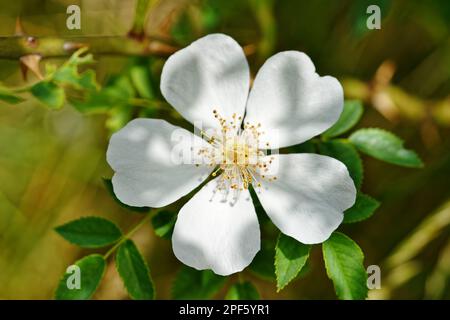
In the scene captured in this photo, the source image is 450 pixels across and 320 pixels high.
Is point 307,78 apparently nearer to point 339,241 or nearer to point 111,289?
point 339,241

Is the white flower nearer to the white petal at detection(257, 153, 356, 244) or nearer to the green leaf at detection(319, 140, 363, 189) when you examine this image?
the white petal at detection(257, 153, 356, 244)

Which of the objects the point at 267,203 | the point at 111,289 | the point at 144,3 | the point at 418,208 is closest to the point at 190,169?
the point at 267,203

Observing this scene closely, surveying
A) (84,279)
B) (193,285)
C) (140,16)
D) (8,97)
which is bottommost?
(193,285)

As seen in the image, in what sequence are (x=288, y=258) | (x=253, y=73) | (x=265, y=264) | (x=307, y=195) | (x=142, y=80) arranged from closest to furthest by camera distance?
(x=288, y=258)
(x=307, y=195)
(x=265, y=264)
(x=142, y=80)
(x=253, y=73)

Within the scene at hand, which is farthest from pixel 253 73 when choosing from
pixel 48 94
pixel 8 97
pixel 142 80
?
pixel 8 97

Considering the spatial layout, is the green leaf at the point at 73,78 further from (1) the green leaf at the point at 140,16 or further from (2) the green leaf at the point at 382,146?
(2) the green leaf at the point at 382,146

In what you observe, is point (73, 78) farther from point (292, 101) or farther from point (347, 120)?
point (347, 120)
